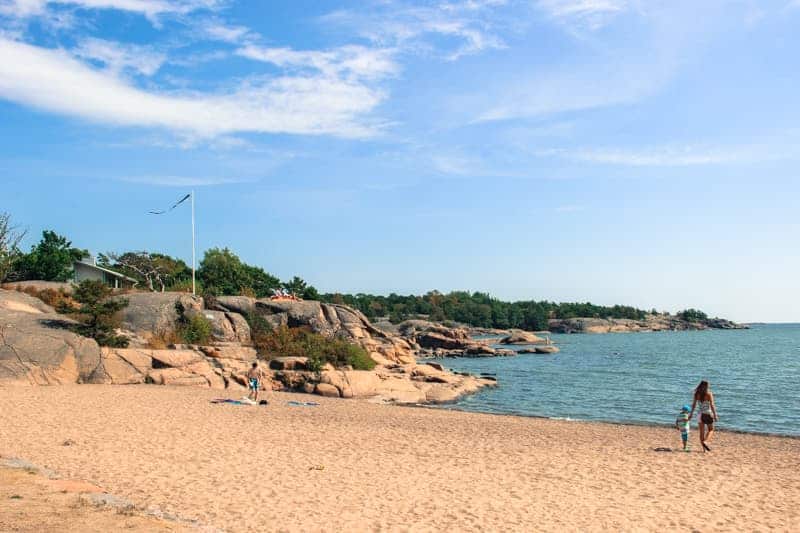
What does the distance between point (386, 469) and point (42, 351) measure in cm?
1890

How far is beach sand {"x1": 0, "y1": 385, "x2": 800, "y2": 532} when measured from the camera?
11398 millimetres

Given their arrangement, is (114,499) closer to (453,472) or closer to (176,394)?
(453,472)

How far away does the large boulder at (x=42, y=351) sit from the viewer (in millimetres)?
25953

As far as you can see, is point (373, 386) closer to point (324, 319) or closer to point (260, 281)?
point (324, 319)

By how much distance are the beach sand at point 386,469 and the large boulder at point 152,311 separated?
36.3ft

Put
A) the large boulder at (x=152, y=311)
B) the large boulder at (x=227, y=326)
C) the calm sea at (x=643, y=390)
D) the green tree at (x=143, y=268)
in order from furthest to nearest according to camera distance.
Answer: the green tree at (x=143, y=268)
the large boulder at (x=227, y=326)
the large boulder at (x=152, y=311)
the calm sea at (x=643, y=390)

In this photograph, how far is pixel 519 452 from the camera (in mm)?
18266

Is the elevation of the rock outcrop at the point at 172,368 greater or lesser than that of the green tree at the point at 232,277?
lesser

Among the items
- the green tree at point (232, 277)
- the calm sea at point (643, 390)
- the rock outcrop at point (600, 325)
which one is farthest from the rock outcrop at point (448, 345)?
the rock outcrop at point (600, 325)

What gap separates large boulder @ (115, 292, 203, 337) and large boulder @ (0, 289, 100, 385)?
481 centimetres

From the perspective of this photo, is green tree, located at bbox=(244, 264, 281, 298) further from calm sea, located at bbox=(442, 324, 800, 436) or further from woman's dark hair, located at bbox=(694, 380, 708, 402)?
woman's dark hair, located at bbox=(694, 380, 708, 402)

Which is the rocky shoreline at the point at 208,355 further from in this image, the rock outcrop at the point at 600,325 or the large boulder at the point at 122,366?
the rock outcrop at the point at 600,325

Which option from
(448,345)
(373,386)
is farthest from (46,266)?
(448,345)

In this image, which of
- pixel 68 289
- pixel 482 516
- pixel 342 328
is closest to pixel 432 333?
pixel 342 328
